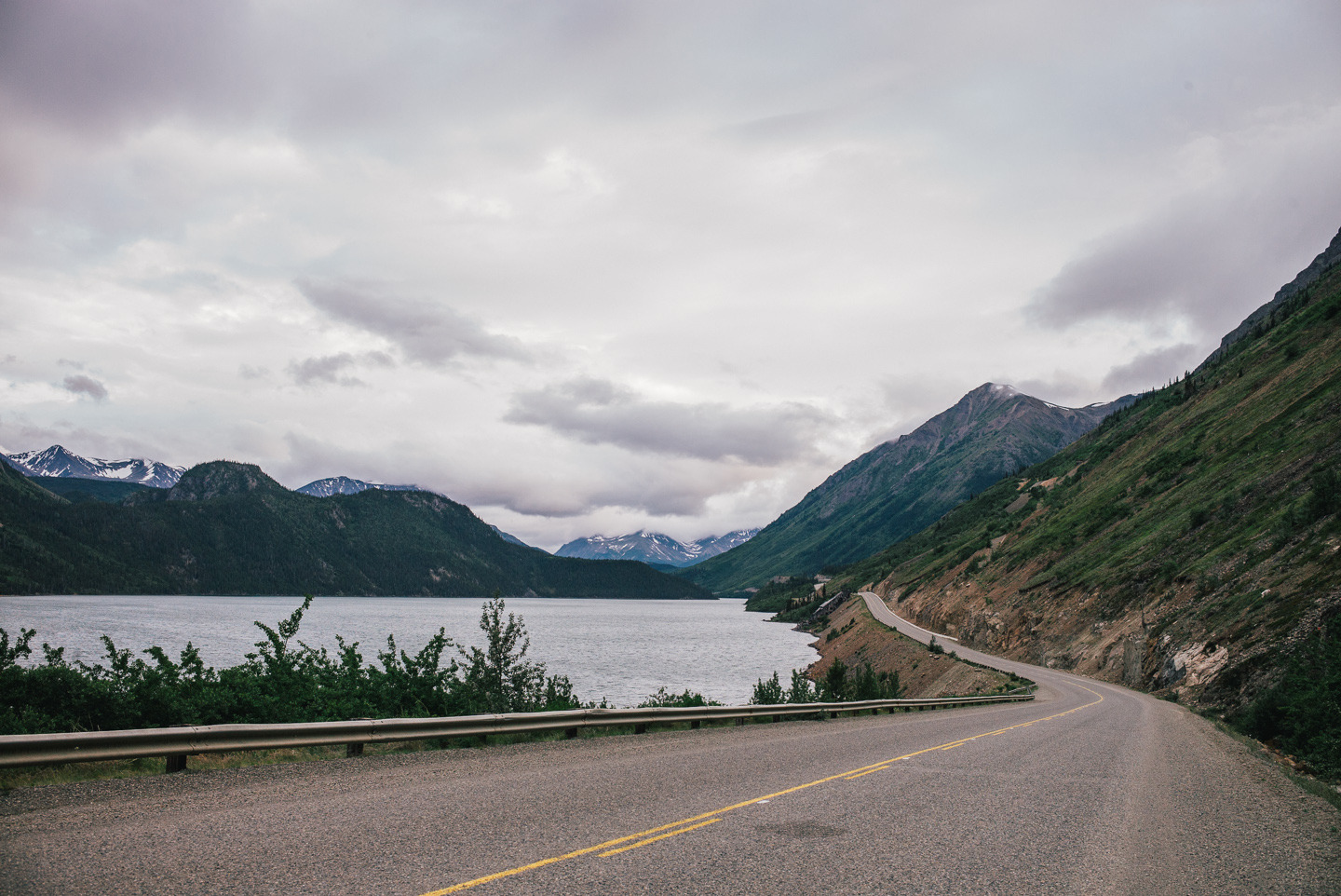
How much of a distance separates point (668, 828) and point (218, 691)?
1146 cm

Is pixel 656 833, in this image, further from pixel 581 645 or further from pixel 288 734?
pixel 581 645

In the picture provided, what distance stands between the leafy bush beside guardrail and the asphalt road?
179 inches

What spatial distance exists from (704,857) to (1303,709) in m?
19.9

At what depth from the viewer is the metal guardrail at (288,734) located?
925cm

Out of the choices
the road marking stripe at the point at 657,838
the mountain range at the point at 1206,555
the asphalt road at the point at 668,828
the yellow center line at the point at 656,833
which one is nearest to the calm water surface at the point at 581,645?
the mountain range at the point at 1206,555

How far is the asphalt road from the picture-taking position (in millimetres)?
6695

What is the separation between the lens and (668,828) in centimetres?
843

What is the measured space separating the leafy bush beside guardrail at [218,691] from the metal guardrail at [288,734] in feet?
11.2

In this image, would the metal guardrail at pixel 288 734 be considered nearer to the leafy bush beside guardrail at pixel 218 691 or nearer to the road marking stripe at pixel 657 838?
the leafy bush beside guardrail at pixel 218 691

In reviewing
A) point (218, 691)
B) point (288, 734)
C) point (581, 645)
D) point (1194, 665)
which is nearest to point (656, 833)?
point (288, 734)

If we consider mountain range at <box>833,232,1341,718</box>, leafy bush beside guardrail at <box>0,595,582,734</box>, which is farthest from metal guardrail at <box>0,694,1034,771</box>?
mountain range at <box>833,232,1341,718</box>

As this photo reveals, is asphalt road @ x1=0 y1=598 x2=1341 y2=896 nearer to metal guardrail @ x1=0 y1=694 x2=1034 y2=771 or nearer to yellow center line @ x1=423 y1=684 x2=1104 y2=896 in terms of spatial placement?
yellow center line @ x1=423 y1=684 x2=1104 y2=896

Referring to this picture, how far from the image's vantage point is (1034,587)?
74125 millimetres

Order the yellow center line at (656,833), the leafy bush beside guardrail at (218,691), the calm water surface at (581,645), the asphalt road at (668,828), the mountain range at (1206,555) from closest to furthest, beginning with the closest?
the yellow center line at (656,833)
the asphalt road at (668,828)
the leafy bush beside guardrail at (218,691)
the mountain range at (1206,555)
the calm water surface at (581,645)
